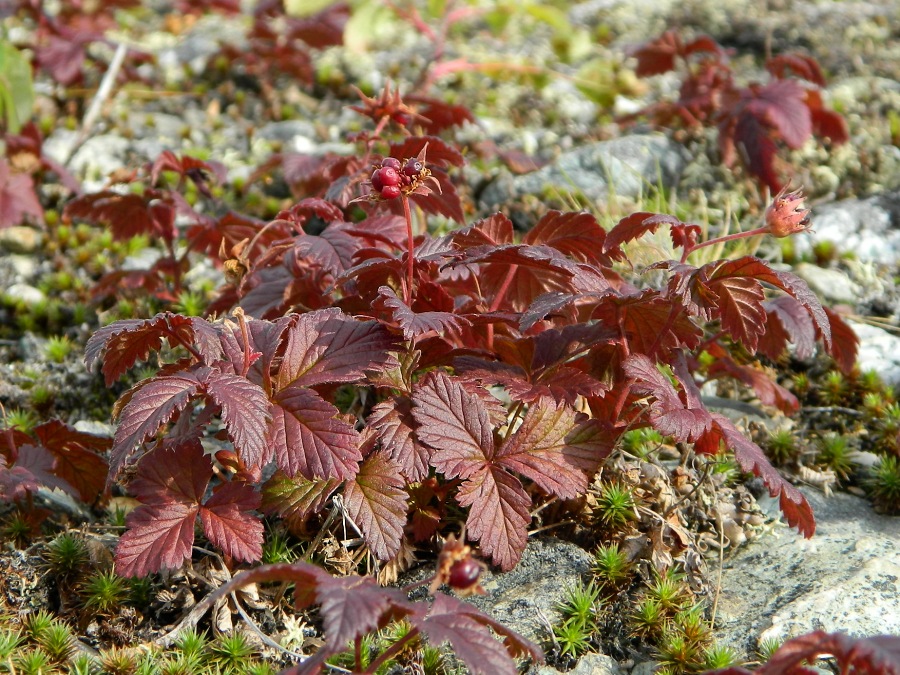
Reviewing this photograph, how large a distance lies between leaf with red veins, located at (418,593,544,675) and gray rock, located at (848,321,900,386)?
2523 millimetres

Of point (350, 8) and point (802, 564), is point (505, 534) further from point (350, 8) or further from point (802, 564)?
point (350, 8)

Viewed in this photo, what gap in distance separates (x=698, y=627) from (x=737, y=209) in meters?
2.89

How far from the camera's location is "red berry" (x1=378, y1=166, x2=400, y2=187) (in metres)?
2.55

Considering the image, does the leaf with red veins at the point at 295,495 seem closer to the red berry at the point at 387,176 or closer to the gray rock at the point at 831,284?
the red berry at the point at 387,176

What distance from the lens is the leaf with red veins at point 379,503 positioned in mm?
2602

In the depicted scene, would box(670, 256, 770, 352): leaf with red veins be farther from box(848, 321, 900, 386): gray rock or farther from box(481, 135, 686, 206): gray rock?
box(481, 135, 686, 206): gray rock

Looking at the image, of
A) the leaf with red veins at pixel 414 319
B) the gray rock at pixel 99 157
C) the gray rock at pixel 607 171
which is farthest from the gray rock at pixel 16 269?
the leaf with red veins at pixel 414 319

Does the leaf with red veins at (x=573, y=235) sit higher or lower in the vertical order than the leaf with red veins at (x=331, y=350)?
higher

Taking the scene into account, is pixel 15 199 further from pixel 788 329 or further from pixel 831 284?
pixel 831 284

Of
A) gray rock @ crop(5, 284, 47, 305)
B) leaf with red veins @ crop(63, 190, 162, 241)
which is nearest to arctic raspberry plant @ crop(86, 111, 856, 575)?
leaf with red veins @ crop(63, 190, 162, 241)

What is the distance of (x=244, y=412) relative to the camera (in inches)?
94.5

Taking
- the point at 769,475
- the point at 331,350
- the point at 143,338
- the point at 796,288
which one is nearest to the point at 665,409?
the point at 769,475

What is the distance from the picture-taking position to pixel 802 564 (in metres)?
2.97

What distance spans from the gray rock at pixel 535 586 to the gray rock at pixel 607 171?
2419mm
